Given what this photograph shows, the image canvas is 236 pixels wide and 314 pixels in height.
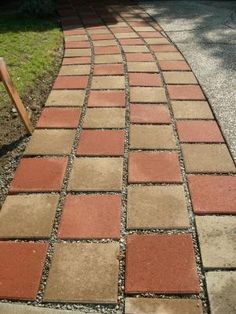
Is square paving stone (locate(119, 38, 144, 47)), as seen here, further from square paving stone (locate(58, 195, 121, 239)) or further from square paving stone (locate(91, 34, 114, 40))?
square paving stone (locate(58, 195, 121, 239))

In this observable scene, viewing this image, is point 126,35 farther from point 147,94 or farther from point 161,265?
point 161,265

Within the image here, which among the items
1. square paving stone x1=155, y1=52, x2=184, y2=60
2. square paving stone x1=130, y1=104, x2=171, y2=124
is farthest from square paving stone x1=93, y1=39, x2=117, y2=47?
square paving stone x1=130, y1=104, x2=171, y2=124

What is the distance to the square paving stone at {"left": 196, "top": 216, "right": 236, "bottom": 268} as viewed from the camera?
6.67 ft

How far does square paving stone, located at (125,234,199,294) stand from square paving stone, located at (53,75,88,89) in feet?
7.18

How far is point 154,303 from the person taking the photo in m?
1.84

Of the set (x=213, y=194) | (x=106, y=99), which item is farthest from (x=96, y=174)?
(x=106, y=99)

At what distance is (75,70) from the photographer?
4336mm

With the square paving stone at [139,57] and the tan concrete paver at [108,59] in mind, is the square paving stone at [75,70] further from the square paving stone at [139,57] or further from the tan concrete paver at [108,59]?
the square paving stone at [139,57]

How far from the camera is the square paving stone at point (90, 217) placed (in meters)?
2.22

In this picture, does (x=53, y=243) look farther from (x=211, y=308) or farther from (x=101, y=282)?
(x=211, y=308)

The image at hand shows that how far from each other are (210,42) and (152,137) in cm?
261

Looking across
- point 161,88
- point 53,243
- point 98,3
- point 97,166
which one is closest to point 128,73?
point 161,88

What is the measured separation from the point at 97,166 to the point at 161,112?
984 millimetres

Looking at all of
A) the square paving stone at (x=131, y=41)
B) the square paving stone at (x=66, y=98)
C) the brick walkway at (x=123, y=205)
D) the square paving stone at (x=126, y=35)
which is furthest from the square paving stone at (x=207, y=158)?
the square paving stone at (x=126, y=35)
